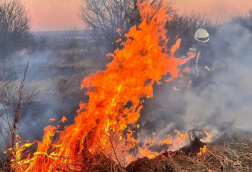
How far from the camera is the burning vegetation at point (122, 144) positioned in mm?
3496

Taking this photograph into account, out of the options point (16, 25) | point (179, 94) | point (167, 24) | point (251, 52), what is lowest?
point (179, 94)

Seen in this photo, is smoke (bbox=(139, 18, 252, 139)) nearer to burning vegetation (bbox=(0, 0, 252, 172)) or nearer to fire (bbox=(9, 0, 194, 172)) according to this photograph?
burning vegetation (bbox=(0, 0, 252, 172))

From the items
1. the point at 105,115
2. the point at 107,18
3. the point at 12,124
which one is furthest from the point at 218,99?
the point at 107,18

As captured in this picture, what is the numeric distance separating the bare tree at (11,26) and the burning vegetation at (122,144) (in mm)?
11280

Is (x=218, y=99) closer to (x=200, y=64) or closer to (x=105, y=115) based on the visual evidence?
(x=200, y=64)

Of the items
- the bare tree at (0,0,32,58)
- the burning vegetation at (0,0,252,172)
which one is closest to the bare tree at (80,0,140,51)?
the bare tree at (0,0,32,58)

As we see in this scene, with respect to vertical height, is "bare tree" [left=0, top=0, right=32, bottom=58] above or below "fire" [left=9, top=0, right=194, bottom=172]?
above

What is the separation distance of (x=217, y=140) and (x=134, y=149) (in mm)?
2284

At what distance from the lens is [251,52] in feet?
29.5

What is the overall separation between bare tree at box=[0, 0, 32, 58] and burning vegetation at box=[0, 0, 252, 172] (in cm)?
1128

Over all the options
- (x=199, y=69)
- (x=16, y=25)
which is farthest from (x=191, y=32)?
(x=16, y=25)

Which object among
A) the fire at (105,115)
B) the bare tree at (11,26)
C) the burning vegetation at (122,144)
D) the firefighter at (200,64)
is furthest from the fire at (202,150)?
the bare tree at (11,26)

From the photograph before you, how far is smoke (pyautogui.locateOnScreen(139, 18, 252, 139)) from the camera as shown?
6.07 metres

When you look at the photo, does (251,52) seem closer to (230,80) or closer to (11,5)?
(230,80)
